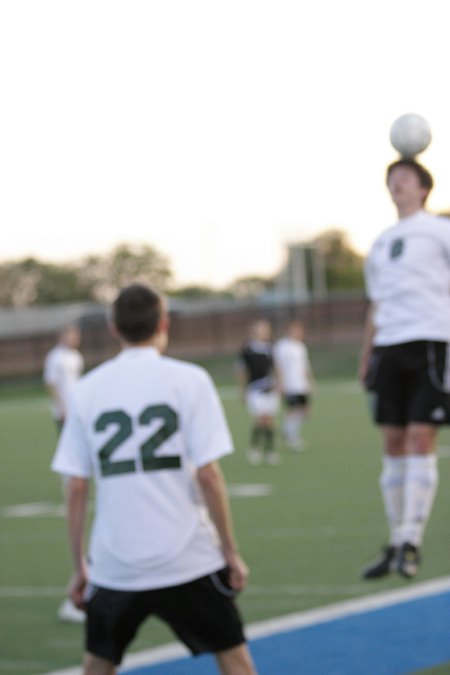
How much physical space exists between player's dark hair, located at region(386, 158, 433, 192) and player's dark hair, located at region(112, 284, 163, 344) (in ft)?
5.53

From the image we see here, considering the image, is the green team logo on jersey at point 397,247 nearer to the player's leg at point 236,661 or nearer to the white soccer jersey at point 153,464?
the white soccer jersey at point 153,464

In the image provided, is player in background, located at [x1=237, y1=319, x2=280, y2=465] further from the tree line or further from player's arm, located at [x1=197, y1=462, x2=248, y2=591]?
the tree line

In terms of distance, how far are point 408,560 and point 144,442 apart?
181cm

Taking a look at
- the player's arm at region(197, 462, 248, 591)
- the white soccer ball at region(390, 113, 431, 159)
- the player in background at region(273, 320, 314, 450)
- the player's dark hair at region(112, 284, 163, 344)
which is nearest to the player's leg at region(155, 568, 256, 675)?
the player's arm at region(197, 462, 248, 591)

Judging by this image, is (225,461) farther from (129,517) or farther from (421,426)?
(129,517)

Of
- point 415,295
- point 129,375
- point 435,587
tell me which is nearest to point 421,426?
point 415,295

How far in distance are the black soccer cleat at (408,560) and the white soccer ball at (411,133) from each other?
5.95 ft

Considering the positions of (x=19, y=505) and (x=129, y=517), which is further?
(x=19, y=505)

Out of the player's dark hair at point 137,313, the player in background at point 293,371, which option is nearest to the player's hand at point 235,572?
the player's dark hair at point 137,313

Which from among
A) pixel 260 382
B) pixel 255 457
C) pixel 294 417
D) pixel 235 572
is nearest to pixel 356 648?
pixel 235 572

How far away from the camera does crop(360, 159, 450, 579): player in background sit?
651 centimetres

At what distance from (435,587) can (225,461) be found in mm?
11623

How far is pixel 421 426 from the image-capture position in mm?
6629

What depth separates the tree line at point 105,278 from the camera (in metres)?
104
